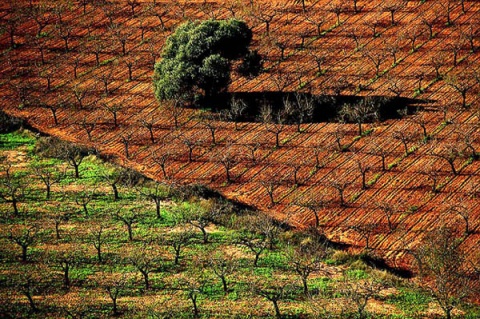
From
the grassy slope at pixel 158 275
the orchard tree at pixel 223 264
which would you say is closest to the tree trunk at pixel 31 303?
the grassy slope at pixel 158 275

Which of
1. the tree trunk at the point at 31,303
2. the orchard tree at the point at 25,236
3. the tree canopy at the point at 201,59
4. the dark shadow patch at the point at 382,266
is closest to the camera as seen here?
the tree trunk at the point at 31,303

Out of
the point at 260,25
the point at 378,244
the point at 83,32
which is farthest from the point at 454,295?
the point at 83,32

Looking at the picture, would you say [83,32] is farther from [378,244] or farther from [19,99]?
[378,244]

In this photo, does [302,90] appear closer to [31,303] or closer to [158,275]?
[158,275]

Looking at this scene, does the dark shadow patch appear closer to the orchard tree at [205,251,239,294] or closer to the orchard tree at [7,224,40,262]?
the orchard tree at [205,251,239,294]

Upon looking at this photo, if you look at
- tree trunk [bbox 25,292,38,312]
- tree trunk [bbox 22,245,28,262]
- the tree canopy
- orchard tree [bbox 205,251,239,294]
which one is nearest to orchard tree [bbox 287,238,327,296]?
orchard tree [bbox 205,251,239,294]

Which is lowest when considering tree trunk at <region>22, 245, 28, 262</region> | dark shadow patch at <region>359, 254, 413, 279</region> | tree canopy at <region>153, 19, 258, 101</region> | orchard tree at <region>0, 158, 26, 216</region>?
dark shadow patch at <region>359, 254, 413, 279</region>

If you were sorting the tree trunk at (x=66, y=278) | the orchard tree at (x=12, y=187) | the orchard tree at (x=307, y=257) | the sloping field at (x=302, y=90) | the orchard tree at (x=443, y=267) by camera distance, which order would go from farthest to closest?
the sloping field at (x=302, y=90) → the orchard tree at (x=12, y=187) → the orchard tree at (x=307, y=257) → the tree trunk at (x=66, y=278) → the orchard tree at (x=443, y=267)

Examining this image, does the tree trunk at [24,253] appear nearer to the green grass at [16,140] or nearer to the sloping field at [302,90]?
the sloping field at [302,90]
